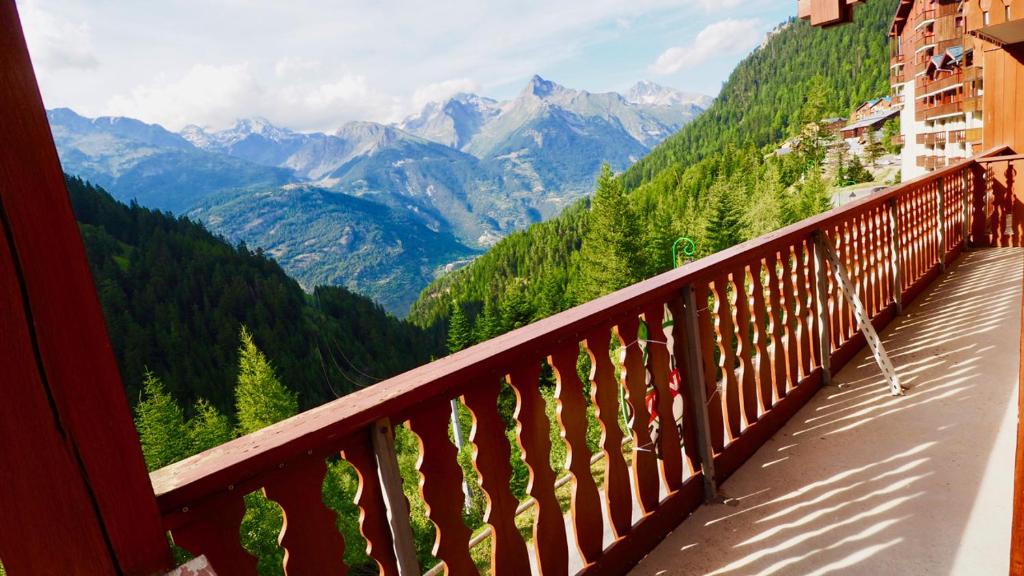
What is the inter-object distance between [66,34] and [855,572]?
2.73 m

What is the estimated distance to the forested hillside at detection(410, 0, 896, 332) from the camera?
3491 cm

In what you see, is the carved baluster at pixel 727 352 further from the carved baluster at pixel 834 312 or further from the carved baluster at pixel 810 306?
the carved baluster at pixel 834 312

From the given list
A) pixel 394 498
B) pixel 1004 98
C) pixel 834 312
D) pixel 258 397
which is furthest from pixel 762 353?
pixel 258 397

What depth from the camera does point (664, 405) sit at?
237cm

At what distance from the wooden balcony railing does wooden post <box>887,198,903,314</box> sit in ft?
2.44

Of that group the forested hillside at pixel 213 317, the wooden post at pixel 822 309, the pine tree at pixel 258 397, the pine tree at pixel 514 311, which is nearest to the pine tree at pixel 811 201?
the pine tree at pixel 514 311

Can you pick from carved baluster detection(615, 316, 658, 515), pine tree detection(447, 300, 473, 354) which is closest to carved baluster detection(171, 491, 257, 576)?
carved baluster detection(615, 316, 658, 515)

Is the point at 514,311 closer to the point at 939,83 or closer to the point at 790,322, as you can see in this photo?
the point at 939,83

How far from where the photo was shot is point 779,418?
10.2ft

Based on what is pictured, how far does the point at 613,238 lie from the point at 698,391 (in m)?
32.5

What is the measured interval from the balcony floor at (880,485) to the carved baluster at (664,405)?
232 millimetres

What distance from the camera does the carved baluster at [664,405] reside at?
234cm

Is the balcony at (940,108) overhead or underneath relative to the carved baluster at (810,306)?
overhead

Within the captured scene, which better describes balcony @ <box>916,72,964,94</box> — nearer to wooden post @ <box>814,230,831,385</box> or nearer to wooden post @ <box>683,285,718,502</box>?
wooden post @ <box>814,230,831,385</box>
